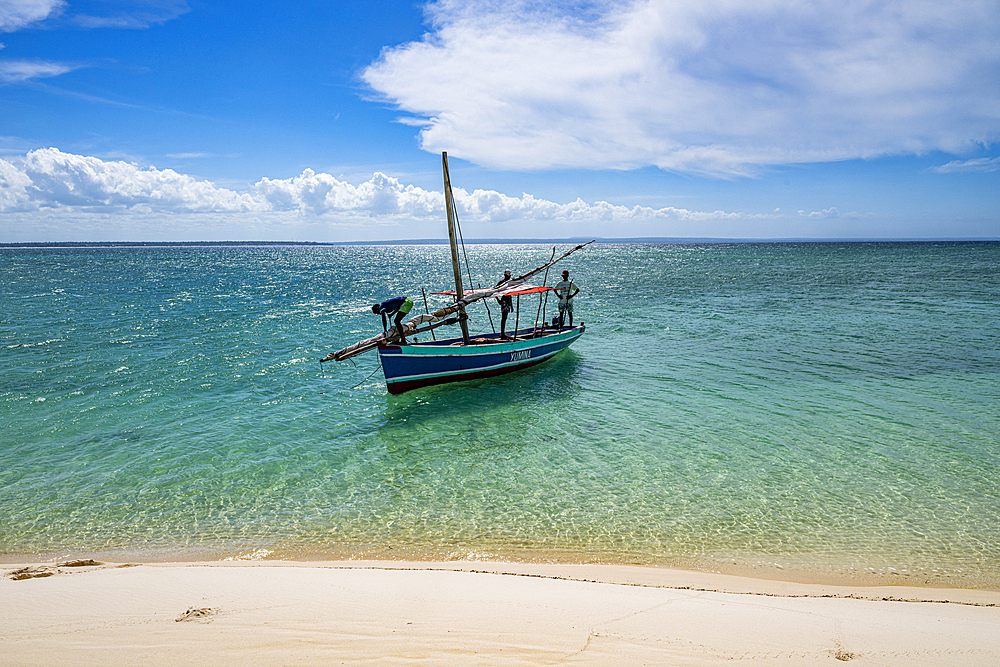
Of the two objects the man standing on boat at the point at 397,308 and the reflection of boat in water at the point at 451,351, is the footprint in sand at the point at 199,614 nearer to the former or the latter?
the reflection of boat in water at the point at 451,351

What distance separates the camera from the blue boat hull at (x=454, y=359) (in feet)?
61.0

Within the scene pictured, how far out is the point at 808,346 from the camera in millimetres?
25516

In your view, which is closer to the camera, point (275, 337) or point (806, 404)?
point (806, 404)

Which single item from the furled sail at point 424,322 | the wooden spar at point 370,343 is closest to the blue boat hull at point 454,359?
the wooden spar at point 370,343

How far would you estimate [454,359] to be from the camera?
19.7 m

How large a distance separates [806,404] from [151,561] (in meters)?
18.3

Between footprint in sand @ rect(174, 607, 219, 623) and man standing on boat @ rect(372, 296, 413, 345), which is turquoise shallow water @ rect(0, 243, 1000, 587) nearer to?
man standing on boat @ rect(372, 296, 413, 345)

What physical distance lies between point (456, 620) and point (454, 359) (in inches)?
571

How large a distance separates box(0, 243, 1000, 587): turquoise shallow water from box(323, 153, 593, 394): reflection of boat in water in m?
0.71

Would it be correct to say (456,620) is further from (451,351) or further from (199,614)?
(451,351)

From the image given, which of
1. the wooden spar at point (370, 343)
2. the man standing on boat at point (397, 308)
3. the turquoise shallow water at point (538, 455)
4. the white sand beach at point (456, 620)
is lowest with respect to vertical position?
the turquoise shallow water at point (538, 455)

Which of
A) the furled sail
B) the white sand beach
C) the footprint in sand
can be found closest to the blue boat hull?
the furled sail

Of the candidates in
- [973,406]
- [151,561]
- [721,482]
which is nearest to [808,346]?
[973,406]

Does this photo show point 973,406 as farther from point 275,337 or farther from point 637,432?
point 275,337
